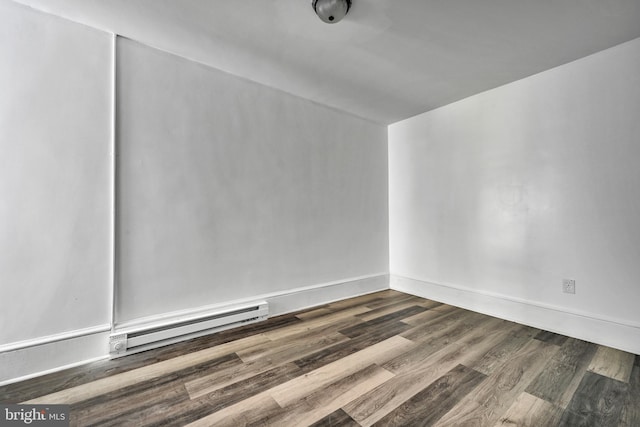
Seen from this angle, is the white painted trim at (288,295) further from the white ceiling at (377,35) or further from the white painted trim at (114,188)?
the white ceiling at (377,35)

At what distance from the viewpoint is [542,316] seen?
2.46m

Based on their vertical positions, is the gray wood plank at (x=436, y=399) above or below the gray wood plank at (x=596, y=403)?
above

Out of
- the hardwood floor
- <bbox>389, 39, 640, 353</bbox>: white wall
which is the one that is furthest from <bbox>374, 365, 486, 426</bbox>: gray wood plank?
<bbox>389, 39, 640, 353</bbox>: white wall

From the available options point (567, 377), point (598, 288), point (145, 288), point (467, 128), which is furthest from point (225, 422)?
point (467, 128)

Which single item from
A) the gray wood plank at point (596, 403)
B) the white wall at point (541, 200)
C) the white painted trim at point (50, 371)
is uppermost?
the white wall at point (541, 200)

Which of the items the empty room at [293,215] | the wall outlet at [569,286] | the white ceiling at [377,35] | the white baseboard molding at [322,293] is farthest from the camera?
the white baseboard molding at [322,293]

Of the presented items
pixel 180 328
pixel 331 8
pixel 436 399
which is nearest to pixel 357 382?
pixel 436 399

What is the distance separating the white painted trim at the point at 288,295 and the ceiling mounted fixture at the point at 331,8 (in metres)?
2.40

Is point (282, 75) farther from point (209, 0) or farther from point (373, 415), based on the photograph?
point (373, 415)

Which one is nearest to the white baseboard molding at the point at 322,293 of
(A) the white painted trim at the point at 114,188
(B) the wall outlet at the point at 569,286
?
(A) the white painted trim at the point at 114,188

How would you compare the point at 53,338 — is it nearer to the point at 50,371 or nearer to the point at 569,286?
the point at 50,371

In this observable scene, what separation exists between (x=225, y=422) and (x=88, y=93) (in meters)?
2.34

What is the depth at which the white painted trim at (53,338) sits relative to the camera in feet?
5.44

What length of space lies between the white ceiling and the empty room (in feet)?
0.06
